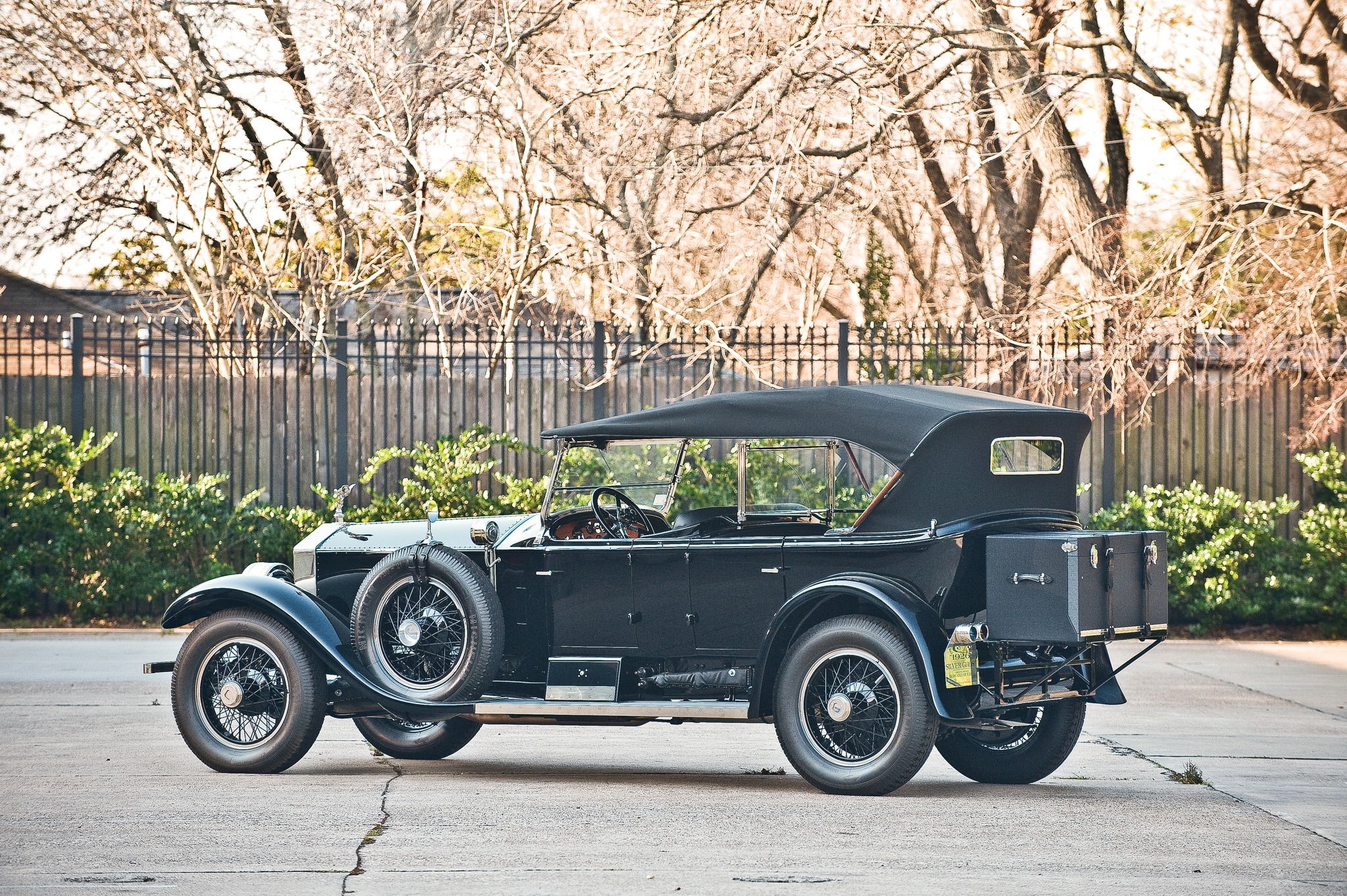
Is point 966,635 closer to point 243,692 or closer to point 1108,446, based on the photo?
point 243,692

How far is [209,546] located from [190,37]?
721 cm

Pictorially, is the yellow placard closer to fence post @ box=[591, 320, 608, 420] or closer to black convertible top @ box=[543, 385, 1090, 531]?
black convertible top @ box=[543, 385, 1090, 531]

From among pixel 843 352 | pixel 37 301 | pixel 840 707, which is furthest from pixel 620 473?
pixel 37 301

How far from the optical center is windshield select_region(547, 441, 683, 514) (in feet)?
26.6

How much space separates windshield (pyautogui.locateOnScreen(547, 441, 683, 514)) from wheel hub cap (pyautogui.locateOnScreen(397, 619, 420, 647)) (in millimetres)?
956

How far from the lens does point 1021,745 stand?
771cm

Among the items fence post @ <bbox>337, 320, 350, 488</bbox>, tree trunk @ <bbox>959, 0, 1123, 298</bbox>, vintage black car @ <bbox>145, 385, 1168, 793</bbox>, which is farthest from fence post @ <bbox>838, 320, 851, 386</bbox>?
vintage black car @ <bbox>145, 385, 1168, 793</bbox>

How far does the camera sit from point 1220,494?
14.6 m

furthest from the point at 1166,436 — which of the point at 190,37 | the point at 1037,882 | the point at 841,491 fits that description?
the point at 190,37

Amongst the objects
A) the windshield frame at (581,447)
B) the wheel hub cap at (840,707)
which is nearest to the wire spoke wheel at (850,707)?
the wheel hub cap at (840,707)

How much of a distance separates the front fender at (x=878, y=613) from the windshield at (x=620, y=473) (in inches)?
57.4

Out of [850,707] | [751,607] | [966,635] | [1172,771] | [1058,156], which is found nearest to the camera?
[966,635]

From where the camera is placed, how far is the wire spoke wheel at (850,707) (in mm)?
6898

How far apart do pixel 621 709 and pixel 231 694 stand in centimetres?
201
